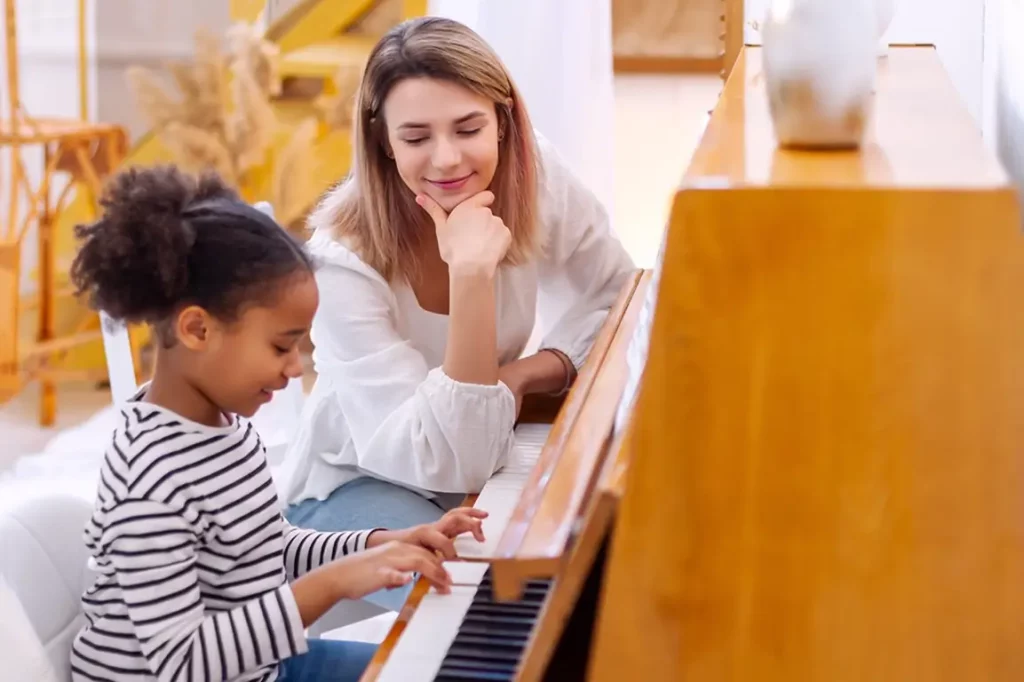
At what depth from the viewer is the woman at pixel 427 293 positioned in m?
1.47

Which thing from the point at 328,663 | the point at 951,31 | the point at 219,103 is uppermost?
the point at 951,31

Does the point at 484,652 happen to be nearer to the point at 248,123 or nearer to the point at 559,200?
the point at 559,200

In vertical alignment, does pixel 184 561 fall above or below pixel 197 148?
below

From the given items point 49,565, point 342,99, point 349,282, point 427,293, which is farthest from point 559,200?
point 342,99

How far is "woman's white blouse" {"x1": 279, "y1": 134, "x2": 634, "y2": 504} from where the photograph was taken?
4.76 ft

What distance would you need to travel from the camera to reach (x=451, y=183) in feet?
5.32

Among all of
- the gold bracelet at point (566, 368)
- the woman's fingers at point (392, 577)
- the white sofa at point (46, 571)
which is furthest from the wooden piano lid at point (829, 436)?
the gold bracelet at point (566, 368)

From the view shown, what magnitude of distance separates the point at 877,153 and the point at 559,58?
1958mm

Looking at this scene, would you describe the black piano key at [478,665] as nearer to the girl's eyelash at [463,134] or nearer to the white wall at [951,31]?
the girl's eyelash at [463,134]

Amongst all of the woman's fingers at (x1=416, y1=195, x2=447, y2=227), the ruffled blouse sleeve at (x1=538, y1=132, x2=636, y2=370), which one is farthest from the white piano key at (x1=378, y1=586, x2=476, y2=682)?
the ruffled blouse sleeve at (x1=538, y1=132, x2=636, y2=370)

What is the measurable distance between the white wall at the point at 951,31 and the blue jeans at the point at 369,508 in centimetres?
110

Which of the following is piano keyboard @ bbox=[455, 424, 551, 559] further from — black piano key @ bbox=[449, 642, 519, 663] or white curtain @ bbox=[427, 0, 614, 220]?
white curtain @ bbox=[427, 0, 614, 220]

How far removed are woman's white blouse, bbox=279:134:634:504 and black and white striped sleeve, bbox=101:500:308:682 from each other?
39cm

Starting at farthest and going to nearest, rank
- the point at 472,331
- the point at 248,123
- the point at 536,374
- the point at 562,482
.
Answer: the point at 248,123
the point at 536,374
the point at 472,331
the point at 562,482
